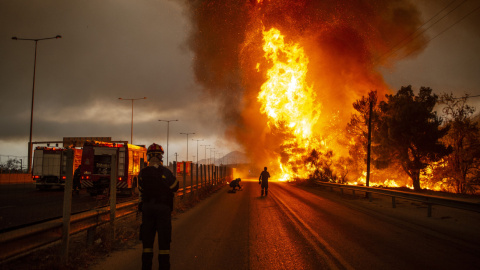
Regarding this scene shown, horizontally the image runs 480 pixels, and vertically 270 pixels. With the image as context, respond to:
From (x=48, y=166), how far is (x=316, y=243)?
20443 millimetres

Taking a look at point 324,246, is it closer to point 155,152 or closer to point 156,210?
point 156,210

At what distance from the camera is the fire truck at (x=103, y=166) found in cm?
1933

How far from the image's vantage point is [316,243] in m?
7.63

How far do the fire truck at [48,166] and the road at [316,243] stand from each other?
551 inches

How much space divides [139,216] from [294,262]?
5459mm

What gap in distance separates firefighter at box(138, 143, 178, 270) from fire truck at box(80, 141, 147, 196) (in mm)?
14855

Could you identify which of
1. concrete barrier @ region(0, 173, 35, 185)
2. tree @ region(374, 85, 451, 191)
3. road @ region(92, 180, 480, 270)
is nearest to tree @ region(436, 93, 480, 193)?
tree @ region(374, 85, 451, 191)

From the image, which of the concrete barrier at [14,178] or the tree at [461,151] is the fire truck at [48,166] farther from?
the tree at [461,151]

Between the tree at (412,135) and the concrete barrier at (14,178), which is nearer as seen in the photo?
the concrete barrier at (14,178)

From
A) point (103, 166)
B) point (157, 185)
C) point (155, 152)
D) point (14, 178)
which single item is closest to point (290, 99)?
point (103, 166)

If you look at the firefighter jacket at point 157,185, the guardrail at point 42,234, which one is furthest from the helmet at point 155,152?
the guardrail at point 42,234

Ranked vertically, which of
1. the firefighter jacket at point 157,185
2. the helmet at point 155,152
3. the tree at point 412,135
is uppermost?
the tree at point 412,135

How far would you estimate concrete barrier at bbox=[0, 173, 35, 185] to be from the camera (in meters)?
29.2

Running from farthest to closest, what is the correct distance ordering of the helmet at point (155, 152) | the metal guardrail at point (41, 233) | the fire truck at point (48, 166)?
1. the fire truck at point (48, 166)
2. the helmet at point (155, 152)
3. the metal guardrail at point (41, 233)
